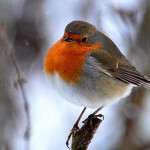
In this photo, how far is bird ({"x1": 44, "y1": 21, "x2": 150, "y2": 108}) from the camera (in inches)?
161

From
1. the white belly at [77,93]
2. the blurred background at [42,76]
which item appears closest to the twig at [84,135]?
the white belly at [77,93]

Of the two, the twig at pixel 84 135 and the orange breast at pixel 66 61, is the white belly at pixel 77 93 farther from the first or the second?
the twig at pixel 84 135

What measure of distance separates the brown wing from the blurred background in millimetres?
822

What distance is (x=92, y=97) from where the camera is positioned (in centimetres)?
419

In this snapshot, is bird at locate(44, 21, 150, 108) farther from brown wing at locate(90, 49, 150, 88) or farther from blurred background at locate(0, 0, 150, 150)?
blurred background at locate(0, 0, 150, 150)

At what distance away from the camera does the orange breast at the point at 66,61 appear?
4.08 metres

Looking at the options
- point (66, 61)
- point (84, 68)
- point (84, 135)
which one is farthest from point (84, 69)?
point (84, 135)

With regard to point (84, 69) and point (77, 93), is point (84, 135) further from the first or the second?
point (84, 69)

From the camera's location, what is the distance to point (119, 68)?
181 inches

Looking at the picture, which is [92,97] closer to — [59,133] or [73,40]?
[73,40]

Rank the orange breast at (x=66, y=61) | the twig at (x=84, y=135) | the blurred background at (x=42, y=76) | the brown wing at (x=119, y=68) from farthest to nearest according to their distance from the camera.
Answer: the blurred background at (x=42, y=76) < the brown wing at (x=119, y=68) < the orange breast at (x=66, y=61) < the twig at (x=84, y=135)

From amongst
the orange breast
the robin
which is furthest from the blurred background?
the orange breast

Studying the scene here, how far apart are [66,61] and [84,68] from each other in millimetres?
182

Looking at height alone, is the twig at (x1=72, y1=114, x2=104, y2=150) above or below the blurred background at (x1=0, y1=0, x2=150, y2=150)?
below
